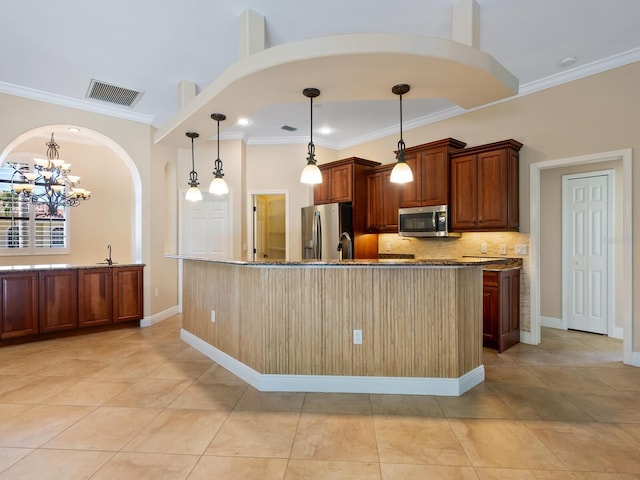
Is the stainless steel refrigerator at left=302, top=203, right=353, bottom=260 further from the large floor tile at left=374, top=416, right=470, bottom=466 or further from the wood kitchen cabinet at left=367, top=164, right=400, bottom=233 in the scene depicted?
the large floor tile at left=374, top=416, right=470, bottom=466

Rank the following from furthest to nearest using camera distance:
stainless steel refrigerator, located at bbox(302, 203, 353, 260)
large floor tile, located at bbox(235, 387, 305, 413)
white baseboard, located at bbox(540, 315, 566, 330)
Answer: stainless steel refrigerator, located at bbox(302, 203, 353, 260) < white baseboard, located at bbox(540, 315, 566, 330) < large floor tile, located at bbox(235, 387, 305, 413)

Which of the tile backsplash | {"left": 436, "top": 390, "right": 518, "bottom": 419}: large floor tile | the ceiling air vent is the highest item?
the ceiling air vent

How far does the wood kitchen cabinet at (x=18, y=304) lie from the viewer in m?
3.95

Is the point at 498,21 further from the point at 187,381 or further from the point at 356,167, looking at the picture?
the point at 187,381

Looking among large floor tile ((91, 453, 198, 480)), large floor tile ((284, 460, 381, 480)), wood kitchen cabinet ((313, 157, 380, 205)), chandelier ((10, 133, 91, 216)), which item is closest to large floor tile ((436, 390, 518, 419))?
large floor tile ((284, 460, 381, 480))

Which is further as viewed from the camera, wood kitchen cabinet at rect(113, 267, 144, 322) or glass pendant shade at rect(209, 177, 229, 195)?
wood kitchen cabinet at rect(113, 267, 144, 322)

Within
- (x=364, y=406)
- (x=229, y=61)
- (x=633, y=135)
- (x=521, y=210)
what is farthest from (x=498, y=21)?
(x=364, y=406)

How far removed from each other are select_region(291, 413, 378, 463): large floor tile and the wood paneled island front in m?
0.45

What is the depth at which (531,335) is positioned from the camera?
4.11 metres

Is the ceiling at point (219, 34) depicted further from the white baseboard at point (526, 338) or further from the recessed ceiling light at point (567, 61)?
the white baseboard at point (526, 338)

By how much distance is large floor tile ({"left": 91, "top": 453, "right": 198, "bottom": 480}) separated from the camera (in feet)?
5.93

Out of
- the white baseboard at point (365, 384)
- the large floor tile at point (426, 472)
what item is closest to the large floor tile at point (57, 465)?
the white baseboard at point (365, 384)

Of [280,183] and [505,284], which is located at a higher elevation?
[280,183]

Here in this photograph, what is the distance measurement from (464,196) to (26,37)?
4745 mm
